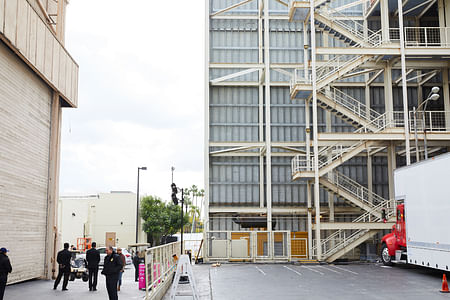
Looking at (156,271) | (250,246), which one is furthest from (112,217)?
(156,271)

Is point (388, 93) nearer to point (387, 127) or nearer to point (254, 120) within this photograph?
point (387, 127)

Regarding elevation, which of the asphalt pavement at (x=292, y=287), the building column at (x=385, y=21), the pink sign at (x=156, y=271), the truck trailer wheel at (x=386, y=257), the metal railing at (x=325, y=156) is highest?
the building column at (x=385, y=21)

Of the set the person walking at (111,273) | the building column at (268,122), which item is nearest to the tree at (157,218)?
the building column at (268,122)

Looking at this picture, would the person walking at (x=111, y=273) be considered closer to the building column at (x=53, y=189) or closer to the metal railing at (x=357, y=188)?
the building column at (x=53, y=189)

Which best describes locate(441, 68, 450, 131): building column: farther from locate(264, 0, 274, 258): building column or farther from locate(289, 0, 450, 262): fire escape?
locate(264, 0, 274, 258): building column

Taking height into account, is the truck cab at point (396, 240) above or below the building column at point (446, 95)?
below

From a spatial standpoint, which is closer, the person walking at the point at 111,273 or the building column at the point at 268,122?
the person walking at the point at 111,273

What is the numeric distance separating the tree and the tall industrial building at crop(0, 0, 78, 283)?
38.0m

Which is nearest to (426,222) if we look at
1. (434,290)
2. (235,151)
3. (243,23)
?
(434,290)

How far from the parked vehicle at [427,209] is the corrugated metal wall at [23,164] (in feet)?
50.0

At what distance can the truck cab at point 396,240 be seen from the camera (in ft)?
77.0

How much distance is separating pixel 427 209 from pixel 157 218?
45.3m

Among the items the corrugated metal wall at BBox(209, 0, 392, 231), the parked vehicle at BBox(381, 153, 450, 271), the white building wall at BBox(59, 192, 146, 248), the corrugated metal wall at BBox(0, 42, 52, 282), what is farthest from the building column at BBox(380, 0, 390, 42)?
the white building wall at BBox(59, 192, 146, 248)

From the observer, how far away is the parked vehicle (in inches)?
691
